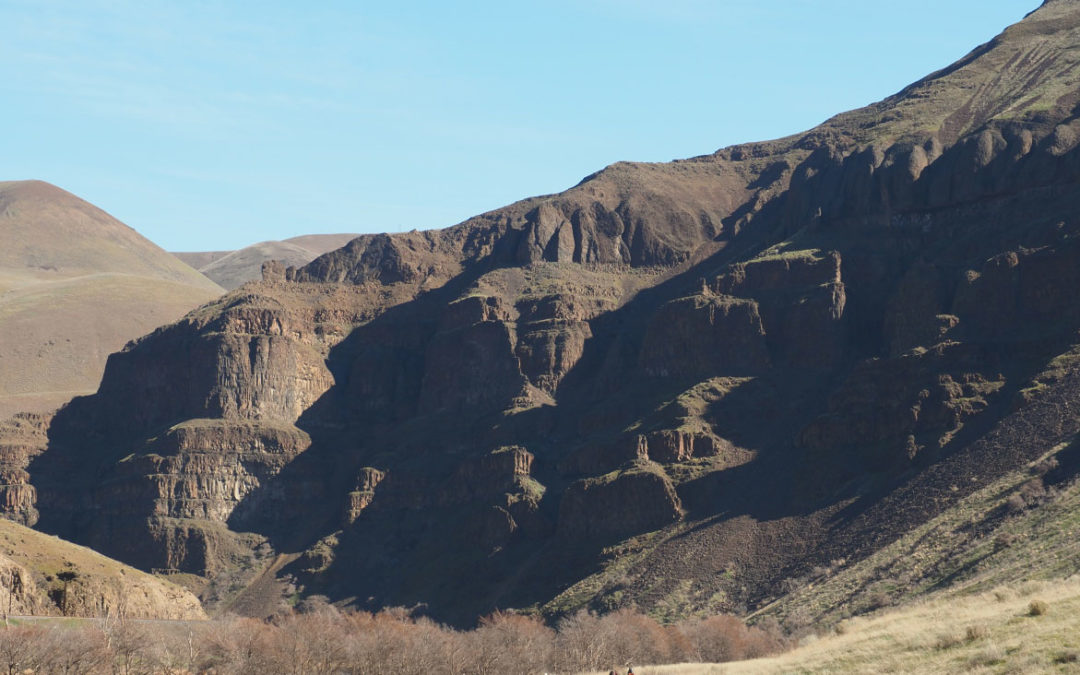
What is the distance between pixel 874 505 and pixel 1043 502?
2330 cm

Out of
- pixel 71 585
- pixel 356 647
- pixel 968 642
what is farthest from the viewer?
pixel 71 585

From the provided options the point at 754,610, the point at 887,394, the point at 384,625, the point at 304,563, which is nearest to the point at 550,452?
the point at 304,563

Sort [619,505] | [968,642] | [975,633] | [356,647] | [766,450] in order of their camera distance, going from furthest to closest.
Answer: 1. [766,450]
2. [619,505]
3. [356,647]
4. [975,633]
5. [968,642]

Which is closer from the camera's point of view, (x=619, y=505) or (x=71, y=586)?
(x=71, y=586)

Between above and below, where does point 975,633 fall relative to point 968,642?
above

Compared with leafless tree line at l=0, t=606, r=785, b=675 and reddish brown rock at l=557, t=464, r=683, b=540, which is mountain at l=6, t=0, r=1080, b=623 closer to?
reddish brown rock at l=557, t=464, r=683, b=540

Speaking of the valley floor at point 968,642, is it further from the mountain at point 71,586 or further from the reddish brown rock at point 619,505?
the reddish brown rock at point 619,505

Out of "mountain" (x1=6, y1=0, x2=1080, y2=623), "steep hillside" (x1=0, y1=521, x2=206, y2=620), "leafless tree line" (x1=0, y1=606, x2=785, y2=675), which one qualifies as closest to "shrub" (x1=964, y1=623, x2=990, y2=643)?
"leafless tree line" (x1=0, y1=606, x2=785, y2=675)

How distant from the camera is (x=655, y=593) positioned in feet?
485

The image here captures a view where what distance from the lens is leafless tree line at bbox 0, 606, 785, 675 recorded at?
3526 inches

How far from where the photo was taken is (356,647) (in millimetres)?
105125

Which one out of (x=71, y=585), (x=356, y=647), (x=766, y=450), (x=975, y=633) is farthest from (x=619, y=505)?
(x=975, y=633)

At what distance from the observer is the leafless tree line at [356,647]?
294 feet

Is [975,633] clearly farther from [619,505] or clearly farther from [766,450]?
[766,450]
